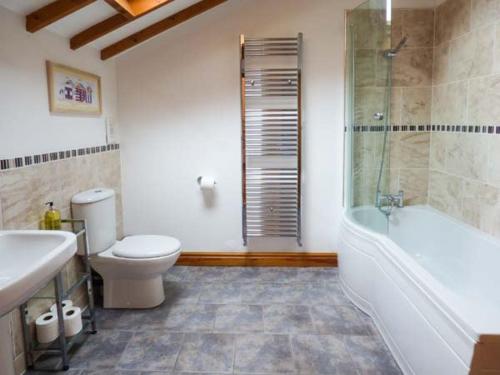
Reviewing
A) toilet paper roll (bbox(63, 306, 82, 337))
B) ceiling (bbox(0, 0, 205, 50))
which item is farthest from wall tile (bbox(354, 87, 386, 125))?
toilet paper roll (bbox(63, 306, 82, 337))

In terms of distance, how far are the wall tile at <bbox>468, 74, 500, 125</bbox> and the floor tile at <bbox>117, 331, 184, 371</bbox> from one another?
7.60ft

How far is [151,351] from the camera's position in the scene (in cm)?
220

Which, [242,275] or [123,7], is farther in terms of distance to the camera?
[242,275]

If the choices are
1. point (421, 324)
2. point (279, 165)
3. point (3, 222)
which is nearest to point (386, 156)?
point (279, 165)

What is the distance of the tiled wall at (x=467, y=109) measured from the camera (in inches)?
95.2

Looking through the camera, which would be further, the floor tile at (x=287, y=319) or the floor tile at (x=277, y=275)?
the floor tile at (x=277, y=275)

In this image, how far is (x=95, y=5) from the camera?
233 centimetres

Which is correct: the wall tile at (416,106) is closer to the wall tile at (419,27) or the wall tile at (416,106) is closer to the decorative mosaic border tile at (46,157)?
the wall tile at (419,27)

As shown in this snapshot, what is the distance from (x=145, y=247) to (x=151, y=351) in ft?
2.32

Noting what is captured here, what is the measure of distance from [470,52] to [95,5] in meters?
2.43

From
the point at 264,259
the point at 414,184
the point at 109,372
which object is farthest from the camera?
the point at 264,259

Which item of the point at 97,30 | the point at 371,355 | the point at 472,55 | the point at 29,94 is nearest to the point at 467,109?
the point at 472,55

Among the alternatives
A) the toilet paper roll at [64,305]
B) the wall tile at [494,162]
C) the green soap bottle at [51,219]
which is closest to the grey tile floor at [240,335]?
the toilet paper roll at [64,305]

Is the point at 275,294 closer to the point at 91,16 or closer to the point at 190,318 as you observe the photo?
the point at 190,318
